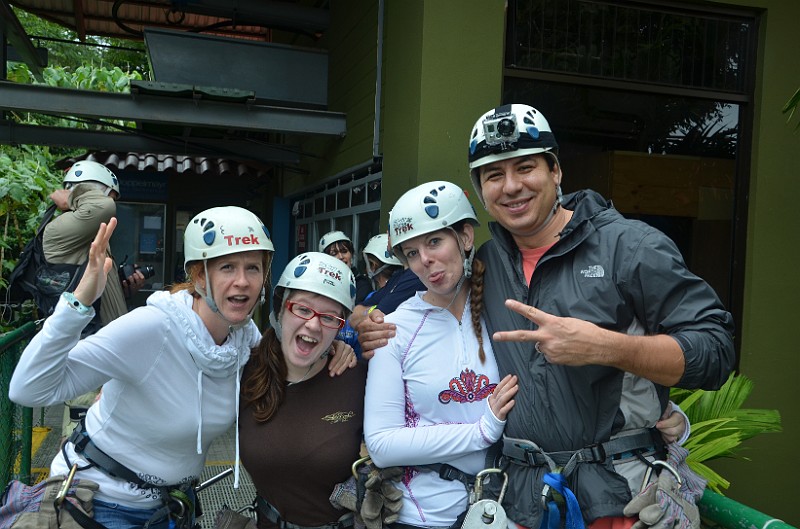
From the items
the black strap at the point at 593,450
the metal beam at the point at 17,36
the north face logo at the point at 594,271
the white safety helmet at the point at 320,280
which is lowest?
the black strap at the point at 593,450

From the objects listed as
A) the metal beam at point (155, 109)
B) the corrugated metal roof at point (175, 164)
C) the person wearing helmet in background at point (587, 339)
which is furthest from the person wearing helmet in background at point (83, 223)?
the corrugated metal roof at point (175, 164)

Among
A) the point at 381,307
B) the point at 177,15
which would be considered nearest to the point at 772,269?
the point at 381,307

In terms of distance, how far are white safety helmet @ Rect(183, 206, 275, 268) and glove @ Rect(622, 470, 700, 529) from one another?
1628 mm

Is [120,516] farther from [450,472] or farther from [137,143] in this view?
[137,143]

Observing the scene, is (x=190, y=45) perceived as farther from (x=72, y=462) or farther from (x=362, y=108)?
(x=72, y=462)

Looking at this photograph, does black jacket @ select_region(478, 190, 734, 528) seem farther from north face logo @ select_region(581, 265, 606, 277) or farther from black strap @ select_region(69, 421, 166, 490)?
black strap @ select_region(69, 421, 166, 490)

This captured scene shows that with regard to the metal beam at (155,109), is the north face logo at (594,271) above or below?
below

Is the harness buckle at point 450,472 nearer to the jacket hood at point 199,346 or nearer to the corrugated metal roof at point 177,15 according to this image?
the jacket hood at point 199,346

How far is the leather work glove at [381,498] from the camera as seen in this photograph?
246cm

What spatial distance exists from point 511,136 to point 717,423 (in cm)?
284

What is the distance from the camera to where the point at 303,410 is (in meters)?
2.70

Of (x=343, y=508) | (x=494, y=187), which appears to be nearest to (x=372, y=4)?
(x=494, y=187)

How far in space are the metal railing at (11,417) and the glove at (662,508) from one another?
3185 mm

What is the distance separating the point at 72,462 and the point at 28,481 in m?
2.52
